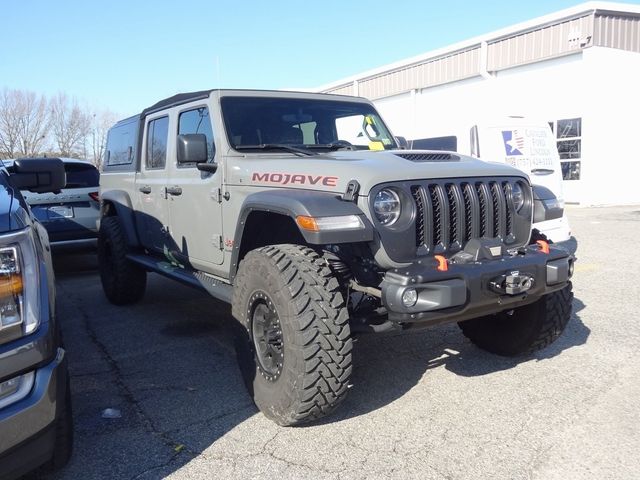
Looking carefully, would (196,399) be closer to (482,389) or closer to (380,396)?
(380,396)

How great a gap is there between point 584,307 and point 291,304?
383 cm

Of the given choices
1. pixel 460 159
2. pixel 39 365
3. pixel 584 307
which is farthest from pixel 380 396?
pixel 584 307

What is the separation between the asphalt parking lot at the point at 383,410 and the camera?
279 cm

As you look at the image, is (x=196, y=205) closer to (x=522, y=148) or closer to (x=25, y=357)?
(x=25, y=357)

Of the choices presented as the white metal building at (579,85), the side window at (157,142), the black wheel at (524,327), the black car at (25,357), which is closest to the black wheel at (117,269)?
the side window at (157,142)

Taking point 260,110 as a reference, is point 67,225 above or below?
below

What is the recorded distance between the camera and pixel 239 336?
3531 millimetres

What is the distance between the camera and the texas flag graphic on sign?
8.43m

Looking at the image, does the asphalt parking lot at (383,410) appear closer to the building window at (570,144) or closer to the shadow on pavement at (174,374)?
the shadow on pavement at (174,374)

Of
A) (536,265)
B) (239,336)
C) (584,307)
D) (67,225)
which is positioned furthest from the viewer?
(67,225)

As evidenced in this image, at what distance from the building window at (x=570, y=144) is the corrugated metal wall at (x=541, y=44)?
2.05 meters

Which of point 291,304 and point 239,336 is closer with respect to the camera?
point 291,304

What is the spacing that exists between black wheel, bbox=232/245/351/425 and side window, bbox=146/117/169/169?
2.26m

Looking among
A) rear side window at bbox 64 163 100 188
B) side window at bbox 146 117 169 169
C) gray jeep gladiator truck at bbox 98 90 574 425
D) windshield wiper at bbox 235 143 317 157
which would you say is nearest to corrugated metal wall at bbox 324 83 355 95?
rear side window at bbox 64 163 100 188
